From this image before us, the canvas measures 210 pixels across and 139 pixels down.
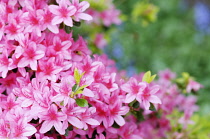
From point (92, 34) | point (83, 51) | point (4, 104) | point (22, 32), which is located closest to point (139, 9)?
point (92, 34)

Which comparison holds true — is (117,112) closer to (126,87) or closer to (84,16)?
Answer: (126,87)

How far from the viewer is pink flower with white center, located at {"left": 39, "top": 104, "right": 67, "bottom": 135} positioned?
3.17ft

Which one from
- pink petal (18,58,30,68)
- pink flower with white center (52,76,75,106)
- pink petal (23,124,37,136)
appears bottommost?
pink petal (23,124,37,136)

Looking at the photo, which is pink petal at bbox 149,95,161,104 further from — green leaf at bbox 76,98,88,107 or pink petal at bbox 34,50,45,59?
pink petal at bbox 34,50,45,59

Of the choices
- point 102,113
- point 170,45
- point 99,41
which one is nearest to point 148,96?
point 102,113

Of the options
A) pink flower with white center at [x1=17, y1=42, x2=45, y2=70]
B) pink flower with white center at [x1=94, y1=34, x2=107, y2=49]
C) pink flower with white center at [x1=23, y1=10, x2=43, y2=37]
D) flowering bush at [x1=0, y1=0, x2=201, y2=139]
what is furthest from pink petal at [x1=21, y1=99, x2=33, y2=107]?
pink flower with white center at [x1=94, y1=34, x2=107, y2=49]

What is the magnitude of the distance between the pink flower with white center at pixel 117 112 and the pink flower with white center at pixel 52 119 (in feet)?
0.56

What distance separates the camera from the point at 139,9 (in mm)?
1816

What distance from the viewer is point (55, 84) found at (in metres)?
1.01

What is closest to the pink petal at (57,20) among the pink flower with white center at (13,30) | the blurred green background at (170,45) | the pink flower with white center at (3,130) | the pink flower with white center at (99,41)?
the pink flower with white center at (13,30)

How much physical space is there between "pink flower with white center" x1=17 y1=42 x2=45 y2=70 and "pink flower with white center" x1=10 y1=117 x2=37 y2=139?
170 mm

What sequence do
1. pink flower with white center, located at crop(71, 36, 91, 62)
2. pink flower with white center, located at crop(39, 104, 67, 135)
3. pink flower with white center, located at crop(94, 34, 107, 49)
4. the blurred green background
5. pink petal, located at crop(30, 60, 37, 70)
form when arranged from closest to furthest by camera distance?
1. pink flower with white center, located at crop(39, 104, 67, 135)
2. pink petal, located at crop(30, 60, 37, 70)
3. pink flower with white center, located at crop(71, 36, 91, 62)
4. pink flower with white center, located at crop(94, 34, 107, 49)
5. the blurred green background

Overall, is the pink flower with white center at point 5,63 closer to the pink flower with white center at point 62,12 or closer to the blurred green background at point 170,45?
the pink flower with white center at point 62,12

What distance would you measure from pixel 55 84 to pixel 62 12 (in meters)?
0.22
